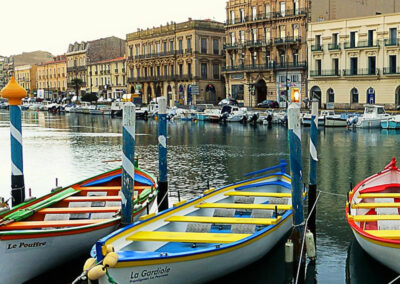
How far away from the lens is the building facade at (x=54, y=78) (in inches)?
5064

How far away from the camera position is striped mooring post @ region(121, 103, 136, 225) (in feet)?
40.2

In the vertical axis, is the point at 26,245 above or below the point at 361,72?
below

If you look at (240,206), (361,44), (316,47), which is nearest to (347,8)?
(316,47)

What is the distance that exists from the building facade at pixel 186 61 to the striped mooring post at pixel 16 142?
66.4 meters

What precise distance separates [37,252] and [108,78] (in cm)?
9999

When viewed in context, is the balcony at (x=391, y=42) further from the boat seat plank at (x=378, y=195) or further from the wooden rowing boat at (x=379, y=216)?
the boat seat plank at (x=378, y=195)

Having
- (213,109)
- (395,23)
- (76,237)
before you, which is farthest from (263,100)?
(76,237)

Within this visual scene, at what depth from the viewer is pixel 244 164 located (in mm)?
29734

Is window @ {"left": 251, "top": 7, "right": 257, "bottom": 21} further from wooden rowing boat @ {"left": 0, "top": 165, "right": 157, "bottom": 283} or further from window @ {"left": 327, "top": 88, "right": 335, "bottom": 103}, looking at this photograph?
wooden rowing boat @ {"left": 0, "top": 165, "right": 157, "bottom": 283}

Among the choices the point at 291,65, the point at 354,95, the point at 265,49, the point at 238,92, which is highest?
the point at 265,49

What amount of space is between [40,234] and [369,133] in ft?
138

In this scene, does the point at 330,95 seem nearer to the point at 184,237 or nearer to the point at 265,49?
the point at 265,49

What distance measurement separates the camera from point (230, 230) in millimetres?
13211

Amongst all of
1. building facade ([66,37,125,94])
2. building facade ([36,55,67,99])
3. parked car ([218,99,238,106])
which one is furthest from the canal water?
building facade ([36,55,67,99])
